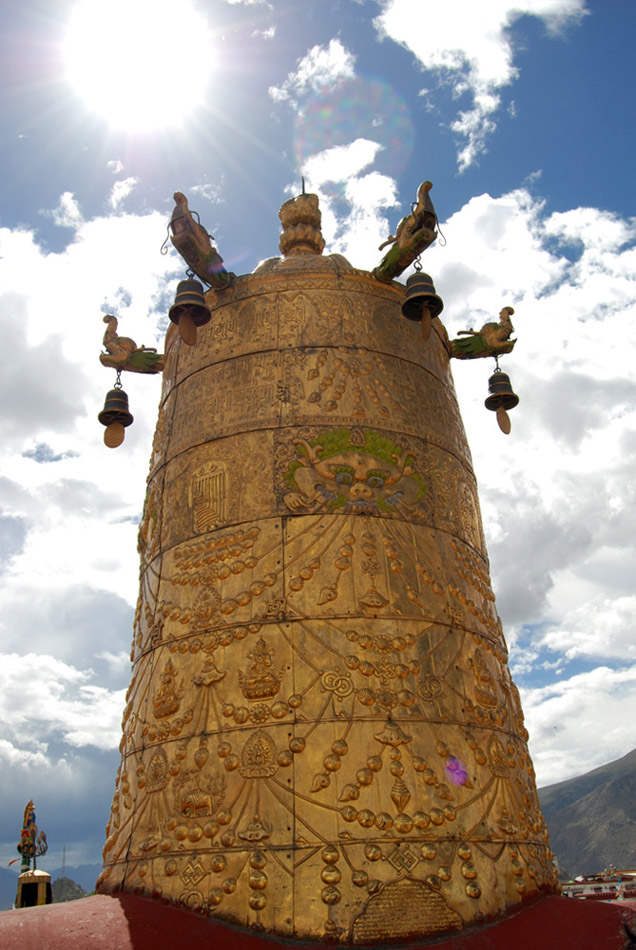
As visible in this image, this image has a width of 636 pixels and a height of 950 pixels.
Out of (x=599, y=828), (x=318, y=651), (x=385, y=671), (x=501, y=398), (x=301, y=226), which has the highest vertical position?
(x=301, y=226)

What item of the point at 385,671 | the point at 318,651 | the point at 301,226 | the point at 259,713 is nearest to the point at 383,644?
the point at 385,671

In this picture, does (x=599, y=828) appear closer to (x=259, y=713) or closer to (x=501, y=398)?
(x=501, y=398)

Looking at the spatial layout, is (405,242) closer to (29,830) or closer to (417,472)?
(417,472)

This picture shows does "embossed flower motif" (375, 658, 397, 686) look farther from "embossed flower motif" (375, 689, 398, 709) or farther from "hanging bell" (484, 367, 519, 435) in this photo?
"hanging bell" (484, 367, 519, 435)

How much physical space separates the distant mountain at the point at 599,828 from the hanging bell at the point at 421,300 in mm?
95524

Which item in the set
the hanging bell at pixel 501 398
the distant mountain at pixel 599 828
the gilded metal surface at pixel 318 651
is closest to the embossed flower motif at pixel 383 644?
the gilded metal surface at pixel 318 651

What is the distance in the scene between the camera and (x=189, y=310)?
7.47 m

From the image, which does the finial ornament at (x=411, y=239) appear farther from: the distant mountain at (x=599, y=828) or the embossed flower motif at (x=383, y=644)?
the distant mountain at (x=599, y=828)

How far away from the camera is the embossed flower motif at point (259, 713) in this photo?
5.66 m

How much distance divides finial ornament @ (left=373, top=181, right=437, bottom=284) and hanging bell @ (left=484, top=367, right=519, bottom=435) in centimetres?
190

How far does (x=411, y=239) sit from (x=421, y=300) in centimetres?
93

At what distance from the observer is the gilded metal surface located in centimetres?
518

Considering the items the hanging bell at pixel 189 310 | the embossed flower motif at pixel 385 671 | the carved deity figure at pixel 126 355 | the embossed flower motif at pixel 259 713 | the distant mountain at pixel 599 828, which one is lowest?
the distant mountain at pixel 599 828

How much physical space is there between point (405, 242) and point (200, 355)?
2.56 m
